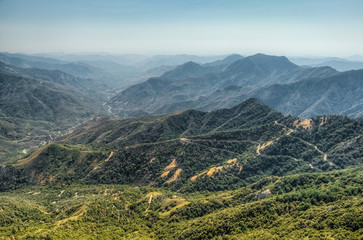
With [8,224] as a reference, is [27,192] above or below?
below

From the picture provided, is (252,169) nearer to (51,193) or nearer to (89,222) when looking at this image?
(89,222)

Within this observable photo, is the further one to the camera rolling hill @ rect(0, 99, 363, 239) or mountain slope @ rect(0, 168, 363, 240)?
rolling hill @ rect(0, 99, 363, 239)

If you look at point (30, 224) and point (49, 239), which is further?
point (30, 224)

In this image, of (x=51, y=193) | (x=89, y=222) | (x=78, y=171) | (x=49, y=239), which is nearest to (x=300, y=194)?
(x=89, y=222)

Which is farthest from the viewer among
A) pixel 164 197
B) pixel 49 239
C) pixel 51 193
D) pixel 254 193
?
pixel 51 193

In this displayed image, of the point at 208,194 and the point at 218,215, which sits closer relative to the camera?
the point at 218,215

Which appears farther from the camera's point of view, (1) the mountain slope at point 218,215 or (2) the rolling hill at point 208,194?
(2) the rolling hill at point 208,194

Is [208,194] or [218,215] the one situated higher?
[218,215]

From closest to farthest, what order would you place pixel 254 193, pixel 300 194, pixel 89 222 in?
pixel 300 194 < pixel 89 222 < pixel 254 193

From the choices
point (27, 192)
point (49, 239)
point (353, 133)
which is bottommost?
point (27, 192)
